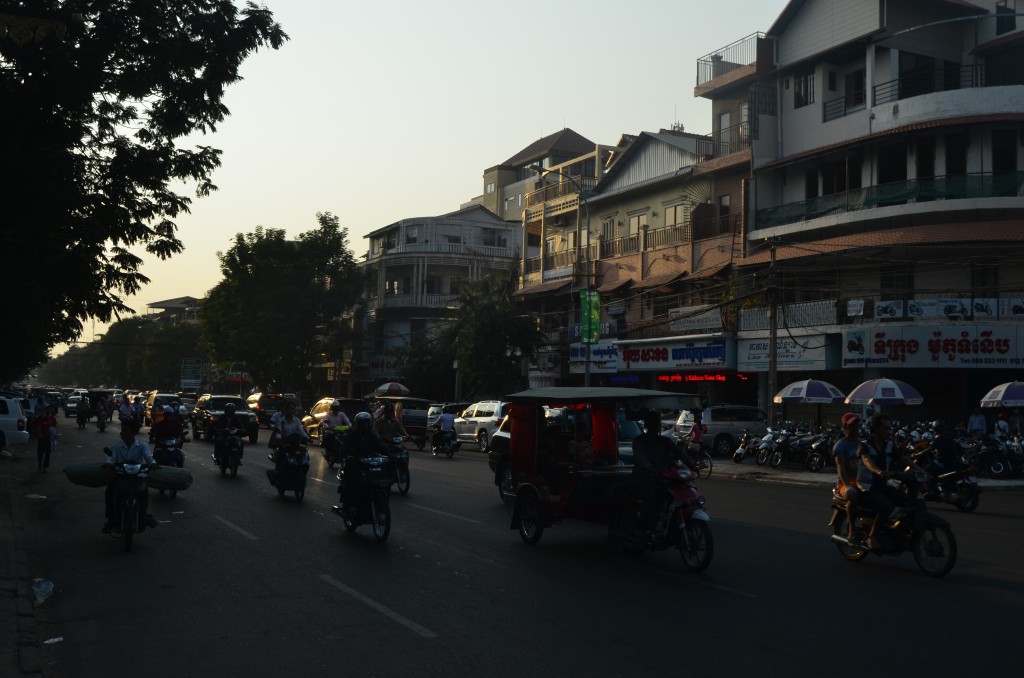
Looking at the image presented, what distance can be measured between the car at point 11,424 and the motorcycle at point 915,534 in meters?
25.6

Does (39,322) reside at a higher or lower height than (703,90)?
lower

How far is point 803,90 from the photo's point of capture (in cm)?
3762

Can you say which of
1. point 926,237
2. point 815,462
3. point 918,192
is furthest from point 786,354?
point 815,462

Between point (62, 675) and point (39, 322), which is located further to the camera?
point (39, 322)

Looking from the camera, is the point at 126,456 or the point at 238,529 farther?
the point at 238,529

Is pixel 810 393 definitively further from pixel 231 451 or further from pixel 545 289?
pixel 545 289

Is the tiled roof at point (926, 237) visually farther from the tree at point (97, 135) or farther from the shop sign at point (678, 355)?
the tree at point (97, 135)

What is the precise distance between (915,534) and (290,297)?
192 ft

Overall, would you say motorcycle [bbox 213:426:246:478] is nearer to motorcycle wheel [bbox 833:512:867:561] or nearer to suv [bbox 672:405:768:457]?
motorcycle wheel [bbox 833:512:867:561]

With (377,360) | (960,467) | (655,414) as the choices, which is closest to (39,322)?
(655,414)

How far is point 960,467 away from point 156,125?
15.9 metres

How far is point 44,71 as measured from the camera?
13.9 metres

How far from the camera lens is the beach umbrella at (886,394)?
89.6 ft

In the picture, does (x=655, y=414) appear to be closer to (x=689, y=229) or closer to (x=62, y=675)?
(x=62, y=675)
